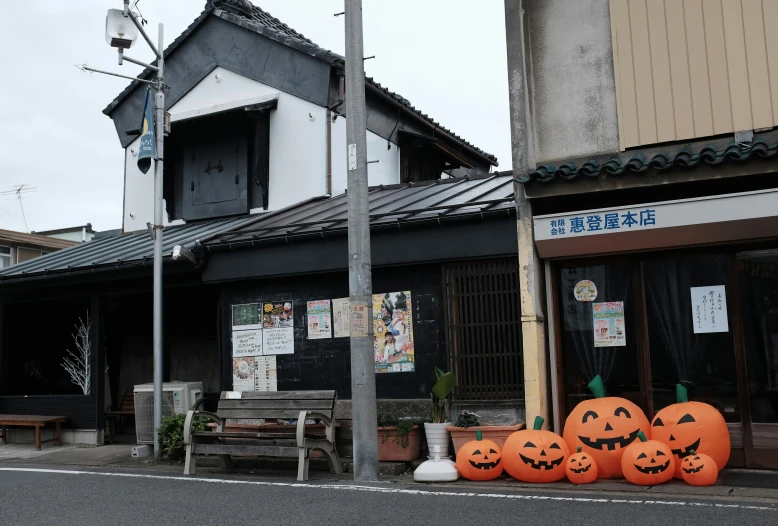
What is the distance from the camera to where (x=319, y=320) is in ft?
38.1

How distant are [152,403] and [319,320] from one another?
11.2 feet

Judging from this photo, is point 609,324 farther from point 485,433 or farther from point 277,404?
point 277,404

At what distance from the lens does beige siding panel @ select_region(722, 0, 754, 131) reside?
9164 mm

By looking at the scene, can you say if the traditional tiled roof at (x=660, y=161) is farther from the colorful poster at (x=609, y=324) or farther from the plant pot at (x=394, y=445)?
the plant pot at (x=394, y=445)

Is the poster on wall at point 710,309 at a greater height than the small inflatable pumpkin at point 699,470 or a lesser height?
greater

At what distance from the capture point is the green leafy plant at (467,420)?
9.80 metres

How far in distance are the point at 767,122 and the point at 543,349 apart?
367 centimetres

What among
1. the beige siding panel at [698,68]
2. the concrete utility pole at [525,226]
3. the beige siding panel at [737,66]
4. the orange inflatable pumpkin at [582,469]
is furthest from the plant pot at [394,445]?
the beige siding panel at [737,66]

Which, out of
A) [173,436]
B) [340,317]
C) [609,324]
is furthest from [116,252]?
[609,324]

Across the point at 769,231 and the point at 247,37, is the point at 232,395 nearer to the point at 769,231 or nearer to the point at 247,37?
the point at 769,231

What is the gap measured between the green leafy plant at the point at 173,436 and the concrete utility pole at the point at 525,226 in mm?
4630

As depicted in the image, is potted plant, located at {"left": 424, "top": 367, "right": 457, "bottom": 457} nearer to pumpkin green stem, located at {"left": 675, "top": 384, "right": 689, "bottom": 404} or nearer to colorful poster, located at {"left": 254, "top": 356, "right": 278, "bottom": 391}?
pumpkin green stem, located at {"left": 675, "top": 384, "right": 689, "bottom": 404}

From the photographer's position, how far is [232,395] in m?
11.4

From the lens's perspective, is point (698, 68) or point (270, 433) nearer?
point (698, 68)
